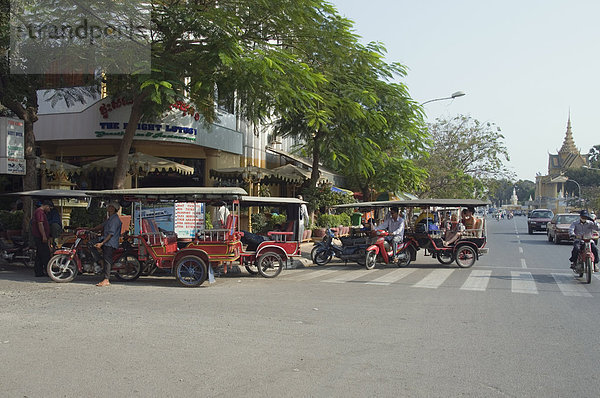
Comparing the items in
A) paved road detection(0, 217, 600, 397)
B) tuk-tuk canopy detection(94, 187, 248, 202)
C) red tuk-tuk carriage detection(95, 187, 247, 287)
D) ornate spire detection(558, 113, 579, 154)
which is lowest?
paved road detection(0, 217, 600, 397)

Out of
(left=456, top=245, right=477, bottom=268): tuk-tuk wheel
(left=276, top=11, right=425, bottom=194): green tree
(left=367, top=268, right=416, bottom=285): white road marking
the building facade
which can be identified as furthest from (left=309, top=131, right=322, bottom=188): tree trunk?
the building facade

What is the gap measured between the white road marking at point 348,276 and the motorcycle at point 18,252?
25.8ft

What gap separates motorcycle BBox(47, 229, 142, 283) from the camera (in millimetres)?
11586

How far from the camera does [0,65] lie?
1407 centimetres

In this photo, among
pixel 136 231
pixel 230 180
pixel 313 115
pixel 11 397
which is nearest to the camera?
pixel 11 397

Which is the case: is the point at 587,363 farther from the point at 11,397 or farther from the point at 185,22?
the point at 185,22

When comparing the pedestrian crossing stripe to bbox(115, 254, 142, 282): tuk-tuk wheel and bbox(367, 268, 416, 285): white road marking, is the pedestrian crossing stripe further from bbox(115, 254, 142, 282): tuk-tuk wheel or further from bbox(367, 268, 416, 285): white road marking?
bbox(115, 254, 142, 282): tuk-tuk wheel

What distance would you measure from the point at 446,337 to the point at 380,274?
7466 millimetres

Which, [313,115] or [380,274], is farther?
[313,115]

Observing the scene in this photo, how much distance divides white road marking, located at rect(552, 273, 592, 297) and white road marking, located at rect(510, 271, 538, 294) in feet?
1.89

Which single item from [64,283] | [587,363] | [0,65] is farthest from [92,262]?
[587,363]

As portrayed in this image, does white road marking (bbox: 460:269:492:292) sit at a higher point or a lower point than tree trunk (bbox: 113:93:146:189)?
lower

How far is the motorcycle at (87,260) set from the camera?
11.6 m

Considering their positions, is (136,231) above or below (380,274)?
above
